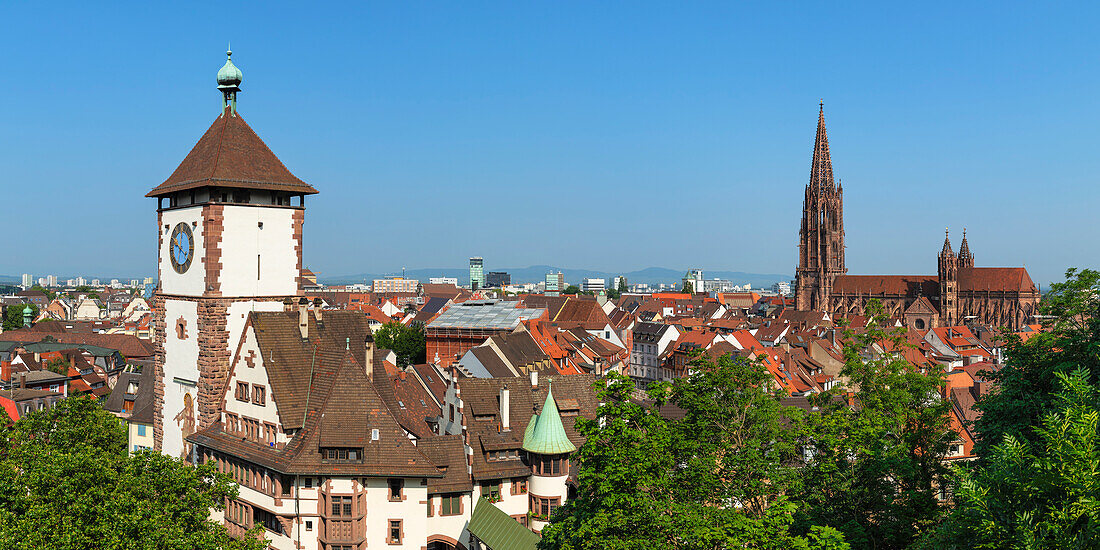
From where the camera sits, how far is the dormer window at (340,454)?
37.2 m

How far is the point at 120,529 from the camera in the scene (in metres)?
28.2

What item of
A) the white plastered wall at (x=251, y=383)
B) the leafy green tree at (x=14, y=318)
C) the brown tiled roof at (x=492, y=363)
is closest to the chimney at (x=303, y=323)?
the white plastered wall at (x=251, y=383)

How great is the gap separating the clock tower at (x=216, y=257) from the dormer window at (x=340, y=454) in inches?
352

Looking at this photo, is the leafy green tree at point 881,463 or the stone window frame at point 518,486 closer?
the leafy green tree at point 881,463

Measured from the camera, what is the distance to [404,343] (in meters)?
118

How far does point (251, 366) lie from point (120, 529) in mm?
12858

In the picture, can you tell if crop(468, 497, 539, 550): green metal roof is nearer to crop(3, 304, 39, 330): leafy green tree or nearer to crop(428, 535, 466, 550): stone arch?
crop(428, 535, 466, 550): stone arch

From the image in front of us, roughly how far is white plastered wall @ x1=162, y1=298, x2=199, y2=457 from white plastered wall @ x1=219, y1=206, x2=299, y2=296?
2676 mm

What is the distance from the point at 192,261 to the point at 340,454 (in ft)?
46.4

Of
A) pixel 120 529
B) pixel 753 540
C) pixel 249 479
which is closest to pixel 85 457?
pixel 120 529

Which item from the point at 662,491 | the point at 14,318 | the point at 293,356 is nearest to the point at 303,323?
the point at 293,356

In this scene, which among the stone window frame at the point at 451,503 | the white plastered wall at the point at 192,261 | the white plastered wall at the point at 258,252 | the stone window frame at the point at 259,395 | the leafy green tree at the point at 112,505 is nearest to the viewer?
the leafy green tree at the point at 112,505

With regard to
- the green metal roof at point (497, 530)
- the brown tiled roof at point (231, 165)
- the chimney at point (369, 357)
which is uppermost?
the brown tiled roof at point (231, 165)

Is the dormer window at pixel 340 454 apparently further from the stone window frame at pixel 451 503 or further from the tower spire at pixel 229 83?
the tower spire at pixel 229 83
